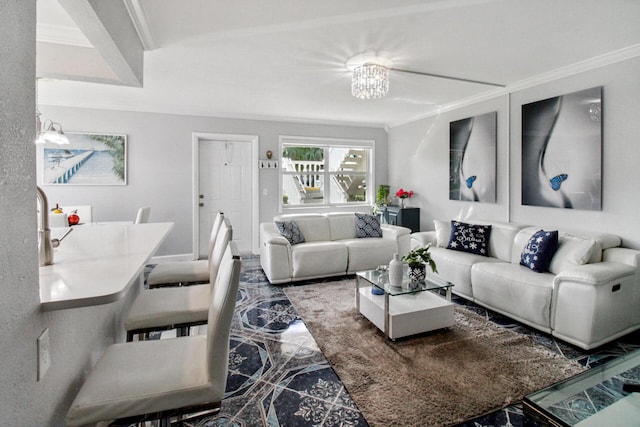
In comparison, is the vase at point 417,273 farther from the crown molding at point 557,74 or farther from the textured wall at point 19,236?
the crown molding at point 557,74

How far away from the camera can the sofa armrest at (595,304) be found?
7.69 ft

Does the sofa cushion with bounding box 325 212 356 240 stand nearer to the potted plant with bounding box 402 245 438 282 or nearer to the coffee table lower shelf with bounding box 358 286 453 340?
the coffee table lower shelf with bounding box 358 286 453 340

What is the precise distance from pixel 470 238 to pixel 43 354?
3.84 metres

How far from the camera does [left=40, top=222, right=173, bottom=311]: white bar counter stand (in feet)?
3.21

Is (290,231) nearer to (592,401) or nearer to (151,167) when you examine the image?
(151,167)

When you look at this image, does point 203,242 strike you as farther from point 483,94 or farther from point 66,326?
point 483,94

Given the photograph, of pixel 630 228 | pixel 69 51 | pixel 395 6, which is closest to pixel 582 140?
pixel 630 228

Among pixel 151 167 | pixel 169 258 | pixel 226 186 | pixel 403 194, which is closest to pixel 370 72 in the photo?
pixel 403 194

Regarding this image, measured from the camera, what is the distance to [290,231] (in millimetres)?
4363

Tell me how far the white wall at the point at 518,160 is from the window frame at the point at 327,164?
43cm

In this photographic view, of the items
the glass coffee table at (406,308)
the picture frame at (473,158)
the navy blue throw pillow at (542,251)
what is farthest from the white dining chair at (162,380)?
the picture frame at (473,158)

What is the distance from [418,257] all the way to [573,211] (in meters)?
1.95

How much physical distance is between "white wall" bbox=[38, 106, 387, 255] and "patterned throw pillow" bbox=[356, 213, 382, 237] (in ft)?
8.17

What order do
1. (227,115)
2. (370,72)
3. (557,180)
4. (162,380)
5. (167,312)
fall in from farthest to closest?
1. (227,115)
2. (557,180)
3. (370,72)
4. (167,312)
5. (162,380)
